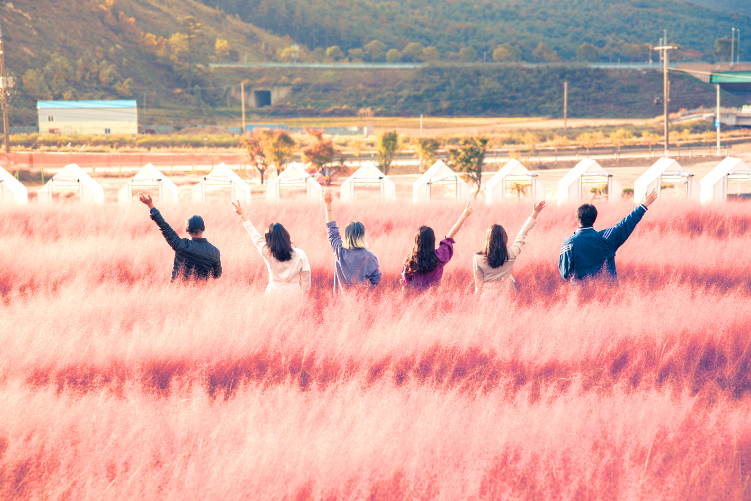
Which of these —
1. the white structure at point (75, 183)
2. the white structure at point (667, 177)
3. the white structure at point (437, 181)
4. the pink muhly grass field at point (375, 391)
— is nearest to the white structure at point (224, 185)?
the white structure at point (75, 183)

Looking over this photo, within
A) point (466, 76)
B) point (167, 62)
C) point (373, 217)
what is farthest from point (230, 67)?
point (373, 217)

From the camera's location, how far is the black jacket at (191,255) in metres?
6.47

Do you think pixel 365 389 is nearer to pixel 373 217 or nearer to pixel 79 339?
pixel 79 339

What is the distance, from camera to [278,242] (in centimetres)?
589

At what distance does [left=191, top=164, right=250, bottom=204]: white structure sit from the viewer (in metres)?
21.5

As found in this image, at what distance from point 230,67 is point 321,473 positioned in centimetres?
12473

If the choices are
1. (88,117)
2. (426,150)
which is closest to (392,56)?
(88,117)

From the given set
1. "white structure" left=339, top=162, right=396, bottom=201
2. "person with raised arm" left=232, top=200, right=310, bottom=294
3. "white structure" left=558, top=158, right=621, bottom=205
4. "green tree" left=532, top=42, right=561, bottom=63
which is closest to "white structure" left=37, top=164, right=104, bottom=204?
"white structure" left=339, top=162, right=396, bottom=201

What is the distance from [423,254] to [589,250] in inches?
66.5

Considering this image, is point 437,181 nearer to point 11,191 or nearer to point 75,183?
point 75,183

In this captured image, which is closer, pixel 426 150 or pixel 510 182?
pixel 510 182

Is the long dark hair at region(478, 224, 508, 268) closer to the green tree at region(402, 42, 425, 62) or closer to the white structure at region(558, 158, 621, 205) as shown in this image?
the white structure at region(558, 158, 621, 205)

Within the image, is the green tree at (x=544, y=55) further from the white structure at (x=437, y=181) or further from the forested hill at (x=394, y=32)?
the white structure at (x=437, y=181)

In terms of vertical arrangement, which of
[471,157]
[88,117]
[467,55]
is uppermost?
[467,55]
